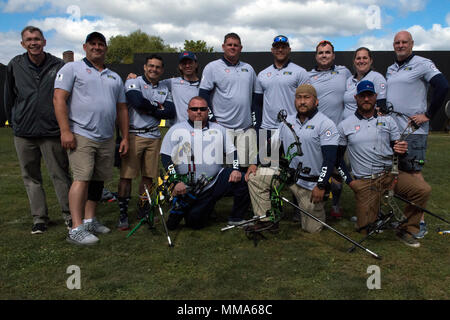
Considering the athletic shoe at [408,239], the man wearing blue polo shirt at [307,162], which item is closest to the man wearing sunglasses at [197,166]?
the man wearing blue polo shirt at [307,162]

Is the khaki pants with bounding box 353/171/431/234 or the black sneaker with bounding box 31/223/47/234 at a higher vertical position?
the khaki pants with bounding box 353/171/431/234

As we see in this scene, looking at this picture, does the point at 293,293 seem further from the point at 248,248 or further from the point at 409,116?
the point at 409,116

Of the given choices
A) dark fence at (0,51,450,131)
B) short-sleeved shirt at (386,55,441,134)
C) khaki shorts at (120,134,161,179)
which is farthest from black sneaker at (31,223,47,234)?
dark fence at (0,51,450,131)

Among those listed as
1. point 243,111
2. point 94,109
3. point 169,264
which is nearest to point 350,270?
point 169,264

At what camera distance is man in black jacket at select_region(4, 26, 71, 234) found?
4.17 m

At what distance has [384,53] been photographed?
2091cm

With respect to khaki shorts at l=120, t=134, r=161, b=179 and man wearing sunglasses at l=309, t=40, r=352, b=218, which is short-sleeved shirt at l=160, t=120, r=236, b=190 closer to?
khaki shorts at l=120, t=134, r=161, b=179

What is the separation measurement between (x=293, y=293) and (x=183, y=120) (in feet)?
9.13

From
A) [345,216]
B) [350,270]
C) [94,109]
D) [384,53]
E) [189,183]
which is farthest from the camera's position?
[384,53]

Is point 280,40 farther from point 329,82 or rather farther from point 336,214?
point 336,214

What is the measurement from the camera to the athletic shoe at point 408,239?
386cm

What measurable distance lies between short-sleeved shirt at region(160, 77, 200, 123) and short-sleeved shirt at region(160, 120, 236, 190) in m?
0.53

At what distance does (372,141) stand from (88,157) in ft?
10.3

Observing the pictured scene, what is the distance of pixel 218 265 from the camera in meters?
3.40
